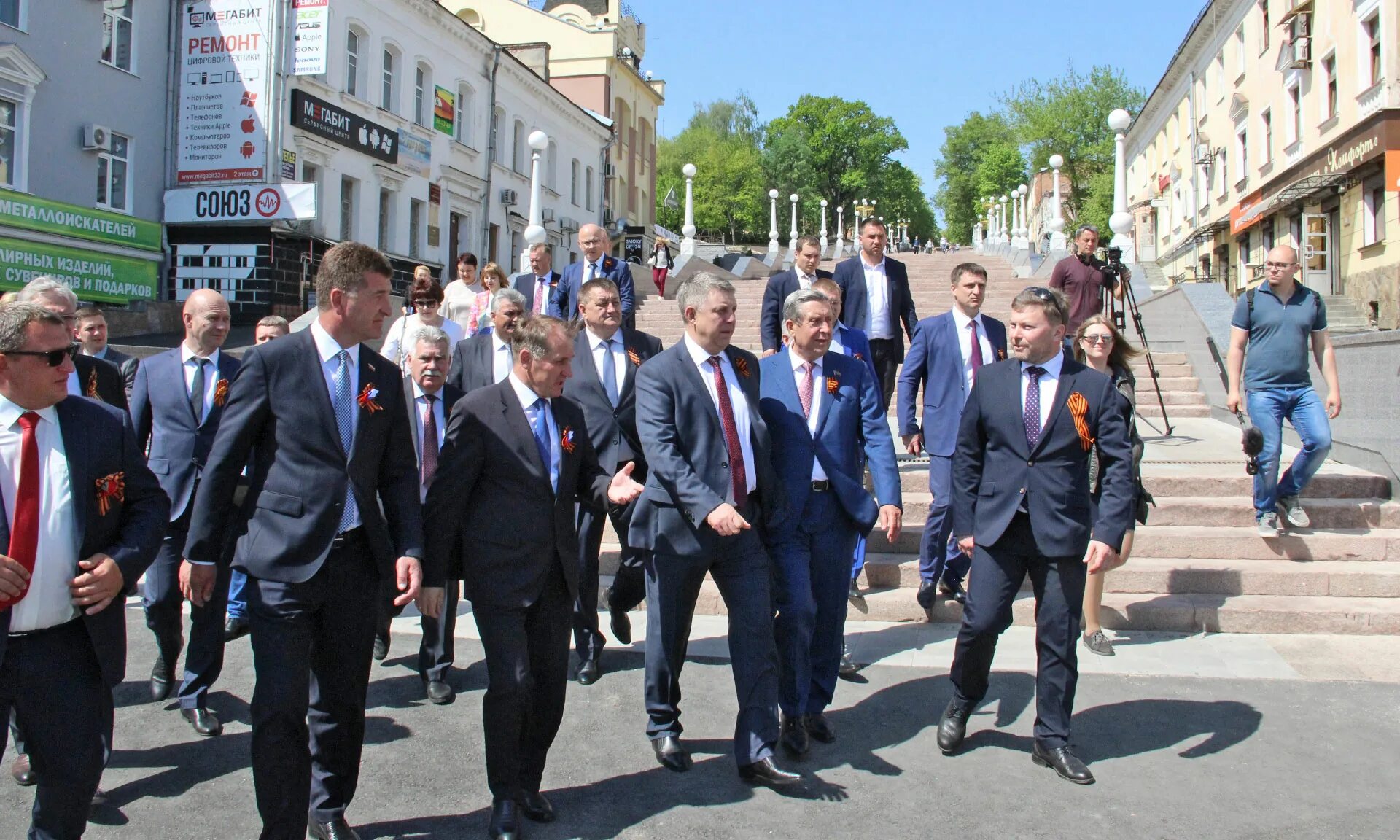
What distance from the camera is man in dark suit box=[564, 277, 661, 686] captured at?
5609mm

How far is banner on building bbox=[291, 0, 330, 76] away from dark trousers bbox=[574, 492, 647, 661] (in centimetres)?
2068

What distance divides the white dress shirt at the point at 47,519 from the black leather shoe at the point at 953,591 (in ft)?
16.1

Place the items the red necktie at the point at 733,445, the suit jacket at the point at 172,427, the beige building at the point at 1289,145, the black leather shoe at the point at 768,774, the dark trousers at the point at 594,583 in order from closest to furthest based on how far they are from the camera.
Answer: the black leather shoe at the point at 768,774, the red necktie at the point at 733,445, the suit jacket at the point at 172,427, the dark trousers at the point at 594,583, the beige building at the point at 1289,145

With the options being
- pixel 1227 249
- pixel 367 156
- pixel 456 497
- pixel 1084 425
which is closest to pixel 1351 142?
pixel 1227 249

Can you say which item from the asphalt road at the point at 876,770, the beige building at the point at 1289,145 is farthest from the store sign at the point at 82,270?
the beige building at the point at 1289,145

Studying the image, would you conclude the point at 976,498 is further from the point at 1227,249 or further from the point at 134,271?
the point at 1227,249

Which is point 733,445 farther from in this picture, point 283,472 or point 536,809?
point 283,472

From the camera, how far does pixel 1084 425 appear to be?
14.8 feet

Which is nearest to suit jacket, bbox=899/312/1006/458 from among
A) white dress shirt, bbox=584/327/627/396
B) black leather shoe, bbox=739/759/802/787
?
white dress shirt, bbox=584/327/627/396

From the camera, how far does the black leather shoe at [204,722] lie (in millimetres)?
4832

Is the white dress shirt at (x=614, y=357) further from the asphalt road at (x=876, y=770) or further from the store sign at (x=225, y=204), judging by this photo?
the store sign at (x=225, y=204)

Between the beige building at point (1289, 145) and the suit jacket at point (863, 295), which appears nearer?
the suit jacket at point (863, 295)

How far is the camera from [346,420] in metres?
3.61

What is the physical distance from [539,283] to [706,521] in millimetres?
5498
